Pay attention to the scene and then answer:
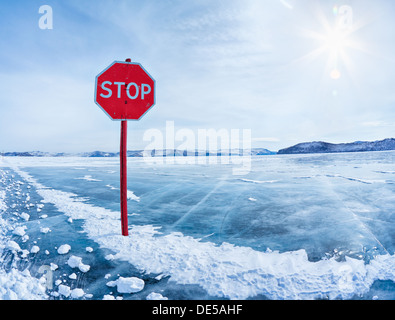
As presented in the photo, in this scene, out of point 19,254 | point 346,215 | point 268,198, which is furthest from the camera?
point 268,198

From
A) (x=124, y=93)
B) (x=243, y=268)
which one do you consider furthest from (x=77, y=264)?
(x=124, y=93)

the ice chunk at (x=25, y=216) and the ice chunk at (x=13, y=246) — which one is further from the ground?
the ice chunk at (x=25, y=216)

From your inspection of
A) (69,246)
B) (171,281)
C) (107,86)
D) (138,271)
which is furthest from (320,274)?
(107,86)

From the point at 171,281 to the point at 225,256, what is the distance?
0.84 m

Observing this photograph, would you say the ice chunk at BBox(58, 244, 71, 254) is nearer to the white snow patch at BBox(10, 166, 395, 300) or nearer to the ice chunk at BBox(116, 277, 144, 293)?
the white snow patch at BBox(10, 166, 395, 300)

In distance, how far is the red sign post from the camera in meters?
3.17

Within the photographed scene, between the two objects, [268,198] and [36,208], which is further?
[268,198]

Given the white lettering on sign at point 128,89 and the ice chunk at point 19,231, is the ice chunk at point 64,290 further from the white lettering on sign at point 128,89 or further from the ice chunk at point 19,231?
the white lettering on sign at point 128,89

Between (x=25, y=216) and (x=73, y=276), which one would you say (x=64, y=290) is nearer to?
(x=73, y=276)

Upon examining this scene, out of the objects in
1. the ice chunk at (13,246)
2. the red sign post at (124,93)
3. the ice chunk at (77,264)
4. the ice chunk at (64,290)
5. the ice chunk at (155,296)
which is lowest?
the ice chunk at (155,296)

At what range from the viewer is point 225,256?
288 cm

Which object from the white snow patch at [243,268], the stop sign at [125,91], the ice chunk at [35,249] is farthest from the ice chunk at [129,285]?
the stop sign at [125,91]

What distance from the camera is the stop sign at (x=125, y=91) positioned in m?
3.17
